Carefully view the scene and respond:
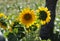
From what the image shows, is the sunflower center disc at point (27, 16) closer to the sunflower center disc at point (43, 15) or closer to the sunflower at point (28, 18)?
the sunflower at point (28, 18)

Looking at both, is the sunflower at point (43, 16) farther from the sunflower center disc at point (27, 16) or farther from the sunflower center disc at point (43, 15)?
the sunflower center disc at point (27, 16)

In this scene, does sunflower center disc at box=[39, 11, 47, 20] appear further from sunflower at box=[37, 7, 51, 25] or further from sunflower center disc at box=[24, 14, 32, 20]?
sunflower center disc at box=[24, 14, 32, 20]

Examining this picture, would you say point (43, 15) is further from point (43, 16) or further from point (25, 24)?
point (25, 24)

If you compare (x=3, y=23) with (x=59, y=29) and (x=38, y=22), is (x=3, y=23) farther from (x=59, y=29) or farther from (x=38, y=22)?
(x=59, y=29)

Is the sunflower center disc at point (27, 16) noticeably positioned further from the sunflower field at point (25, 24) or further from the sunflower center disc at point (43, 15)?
the sunflower center disc at point (43, 15)

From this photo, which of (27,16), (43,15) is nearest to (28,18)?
(27,16)

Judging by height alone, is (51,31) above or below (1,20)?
below

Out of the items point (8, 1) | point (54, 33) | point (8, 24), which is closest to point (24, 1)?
point (8, 1)

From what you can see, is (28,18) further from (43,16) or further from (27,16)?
(43,16)

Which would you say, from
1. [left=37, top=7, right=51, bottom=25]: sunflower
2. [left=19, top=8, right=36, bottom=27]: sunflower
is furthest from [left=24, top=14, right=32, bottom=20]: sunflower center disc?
[left=37, top=7, right=51, bottom=25]: sunflower

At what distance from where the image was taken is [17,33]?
2359 mm

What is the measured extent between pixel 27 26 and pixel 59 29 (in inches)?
57.4

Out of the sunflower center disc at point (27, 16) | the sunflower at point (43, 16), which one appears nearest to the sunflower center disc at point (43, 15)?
the sunflower at point (43, 16)

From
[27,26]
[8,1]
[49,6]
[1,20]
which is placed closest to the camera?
[27,26]
